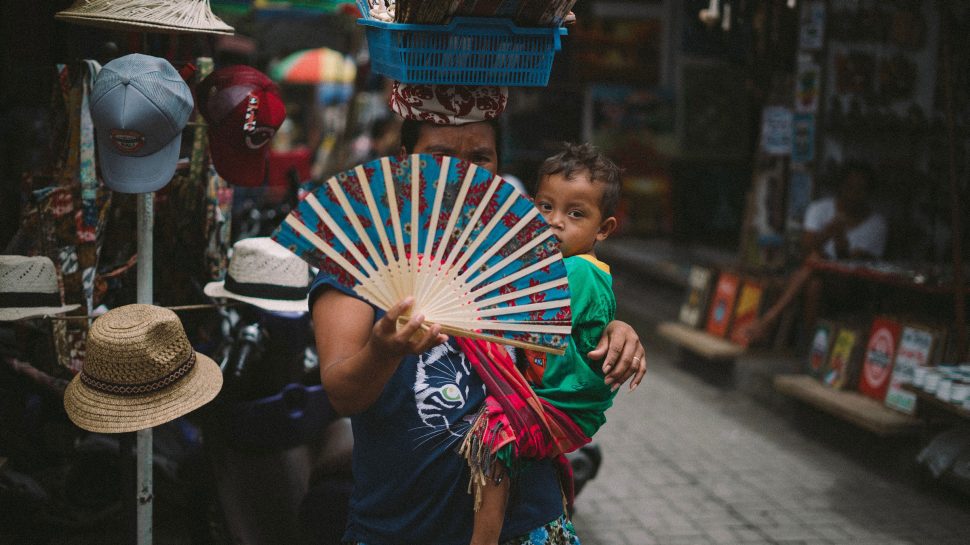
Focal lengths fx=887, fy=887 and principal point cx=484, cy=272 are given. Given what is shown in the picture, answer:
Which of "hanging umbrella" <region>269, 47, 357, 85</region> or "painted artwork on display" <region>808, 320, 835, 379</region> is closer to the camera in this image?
"painted artwork on display" <region>808, 320, 835, 379</region>

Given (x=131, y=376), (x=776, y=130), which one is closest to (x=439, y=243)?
(x=131, y=376)

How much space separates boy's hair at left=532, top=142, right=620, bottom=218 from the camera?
2.02m

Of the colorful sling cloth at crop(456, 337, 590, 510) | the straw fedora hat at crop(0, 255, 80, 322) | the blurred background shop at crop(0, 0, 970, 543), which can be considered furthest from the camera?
the blurred background shop at crop(0, 0, 970, 543)

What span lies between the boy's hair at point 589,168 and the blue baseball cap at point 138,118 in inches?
49.3

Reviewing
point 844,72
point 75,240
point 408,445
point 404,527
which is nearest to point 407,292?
point 408,445

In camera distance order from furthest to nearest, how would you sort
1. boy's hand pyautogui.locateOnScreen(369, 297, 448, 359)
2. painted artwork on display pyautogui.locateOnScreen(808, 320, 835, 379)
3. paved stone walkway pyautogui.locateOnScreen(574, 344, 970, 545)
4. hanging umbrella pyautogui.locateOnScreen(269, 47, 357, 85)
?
hanging umbrella pyautogui.locateOnScreen(269, 47, 357, 85) → painted artwork on display pyautogui.locateOnScreen(808, 320, 835, 379) → paved stone walkway pyautogui.locateOnScreen(574, 344, 970, 545) → boy's hand pyautogui.locateOnScreen(369, 297, 448, 359)

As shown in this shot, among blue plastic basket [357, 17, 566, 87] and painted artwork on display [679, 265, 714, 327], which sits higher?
blue plastic basket [357, 17, 566, 87]

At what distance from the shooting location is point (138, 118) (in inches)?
102

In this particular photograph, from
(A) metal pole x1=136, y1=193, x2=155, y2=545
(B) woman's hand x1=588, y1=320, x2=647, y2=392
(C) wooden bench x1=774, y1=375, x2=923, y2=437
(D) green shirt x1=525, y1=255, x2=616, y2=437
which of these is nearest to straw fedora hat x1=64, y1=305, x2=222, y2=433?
(A) metal pole x1=136, y1=193, x2=155, y2=545

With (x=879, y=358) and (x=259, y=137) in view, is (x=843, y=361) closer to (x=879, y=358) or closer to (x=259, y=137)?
(x=879, y=358)

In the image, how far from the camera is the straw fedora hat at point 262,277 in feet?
10.2

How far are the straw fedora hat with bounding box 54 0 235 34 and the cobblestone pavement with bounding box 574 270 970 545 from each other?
2.85 meters

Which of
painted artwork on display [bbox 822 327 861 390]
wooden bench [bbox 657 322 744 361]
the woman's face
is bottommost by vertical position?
wooden bench [bbox 657 322 744 361]

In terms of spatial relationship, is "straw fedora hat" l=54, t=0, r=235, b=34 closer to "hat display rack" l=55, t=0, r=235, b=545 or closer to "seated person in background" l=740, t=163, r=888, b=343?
"hat display rack" l=55, t=0, r=235, b=545
